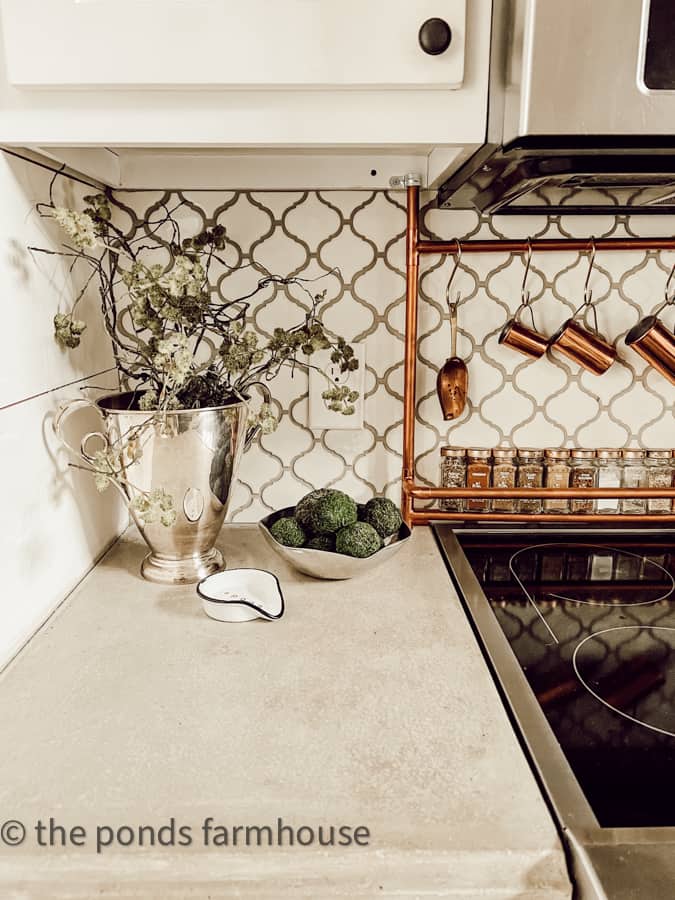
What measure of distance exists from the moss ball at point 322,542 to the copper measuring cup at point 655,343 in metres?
0.59

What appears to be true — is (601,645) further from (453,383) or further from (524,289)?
(524,289)

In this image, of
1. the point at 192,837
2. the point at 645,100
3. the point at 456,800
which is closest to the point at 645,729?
the point at 456,800

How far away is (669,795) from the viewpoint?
61 cm

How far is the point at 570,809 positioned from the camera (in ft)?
1.89

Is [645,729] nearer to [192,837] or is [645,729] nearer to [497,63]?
[192,837]

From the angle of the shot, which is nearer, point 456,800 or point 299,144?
point 456,800

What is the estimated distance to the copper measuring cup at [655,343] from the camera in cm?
113

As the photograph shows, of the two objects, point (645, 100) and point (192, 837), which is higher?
point (645, 100)

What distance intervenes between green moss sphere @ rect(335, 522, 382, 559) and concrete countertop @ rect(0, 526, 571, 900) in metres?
0.06

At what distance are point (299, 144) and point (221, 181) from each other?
0.37 m

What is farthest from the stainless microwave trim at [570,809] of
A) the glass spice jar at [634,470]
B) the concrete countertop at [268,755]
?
the glass spice jar at [634,470]

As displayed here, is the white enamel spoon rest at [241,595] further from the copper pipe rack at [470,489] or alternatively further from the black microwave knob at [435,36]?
the black microwave knob at [435,36]

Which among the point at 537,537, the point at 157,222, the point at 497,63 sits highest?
the point at 497,63

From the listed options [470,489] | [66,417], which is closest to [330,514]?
[470,489]
